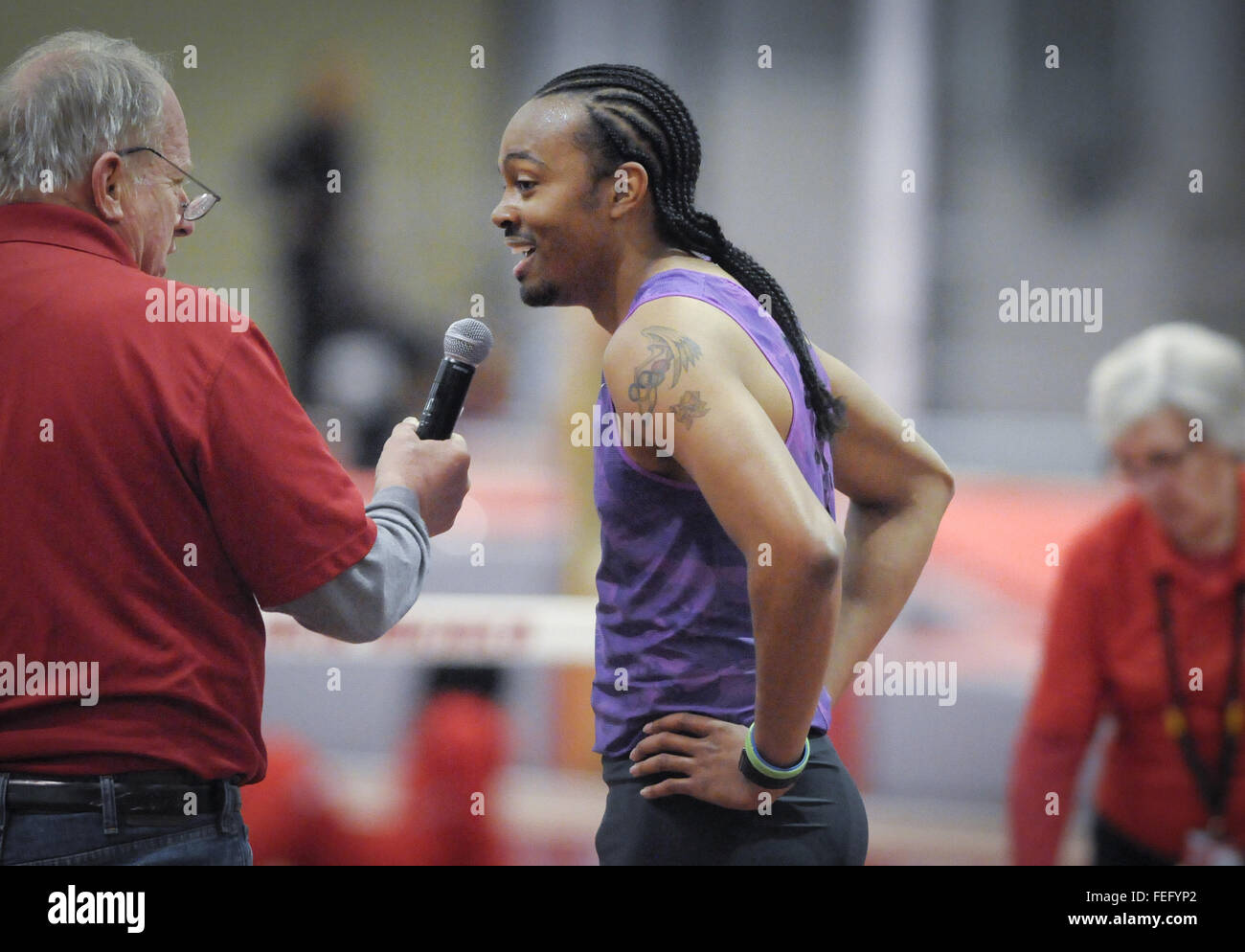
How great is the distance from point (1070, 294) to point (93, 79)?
4.48m

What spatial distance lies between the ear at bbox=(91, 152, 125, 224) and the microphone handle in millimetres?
402

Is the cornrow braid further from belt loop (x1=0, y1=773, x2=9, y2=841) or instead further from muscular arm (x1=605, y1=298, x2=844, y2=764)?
belt loop (x1=0, y1=773, x2=9, y2=841)

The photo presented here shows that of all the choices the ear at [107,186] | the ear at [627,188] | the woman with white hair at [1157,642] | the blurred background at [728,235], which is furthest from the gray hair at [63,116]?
the woman with white hair at [1157,642]

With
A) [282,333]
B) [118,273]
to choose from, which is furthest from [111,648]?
[282,333]

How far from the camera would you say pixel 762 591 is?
1315mm

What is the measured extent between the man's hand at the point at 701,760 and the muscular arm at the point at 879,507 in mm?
292

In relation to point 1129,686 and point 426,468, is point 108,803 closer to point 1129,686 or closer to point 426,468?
point 426,468

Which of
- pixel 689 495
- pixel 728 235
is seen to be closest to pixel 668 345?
pixel 689 495

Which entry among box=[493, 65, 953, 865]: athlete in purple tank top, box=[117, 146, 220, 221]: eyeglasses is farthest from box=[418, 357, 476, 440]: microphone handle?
box=[117, 146, 220, 221]: eyeglasses

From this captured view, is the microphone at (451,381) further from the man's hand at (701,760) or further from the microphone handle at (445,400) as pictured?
the man's hand at (701,760)

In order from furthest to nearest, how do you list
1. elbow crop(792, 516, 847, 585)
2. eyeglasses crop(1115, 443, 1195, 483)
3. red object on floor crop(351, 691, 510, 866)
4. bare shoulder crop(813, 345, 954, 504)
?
1. red object on floor crop(351, 691, 510, 866)
2. eyeglasses crop(1115, 443, 1195, 483)
3. bare shoulder crop(813, 345, 954, 504)
4. elbow crop(792, 516, 847, 585)

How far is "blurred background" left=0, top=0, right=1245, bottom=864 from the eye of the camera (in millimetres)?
3020
